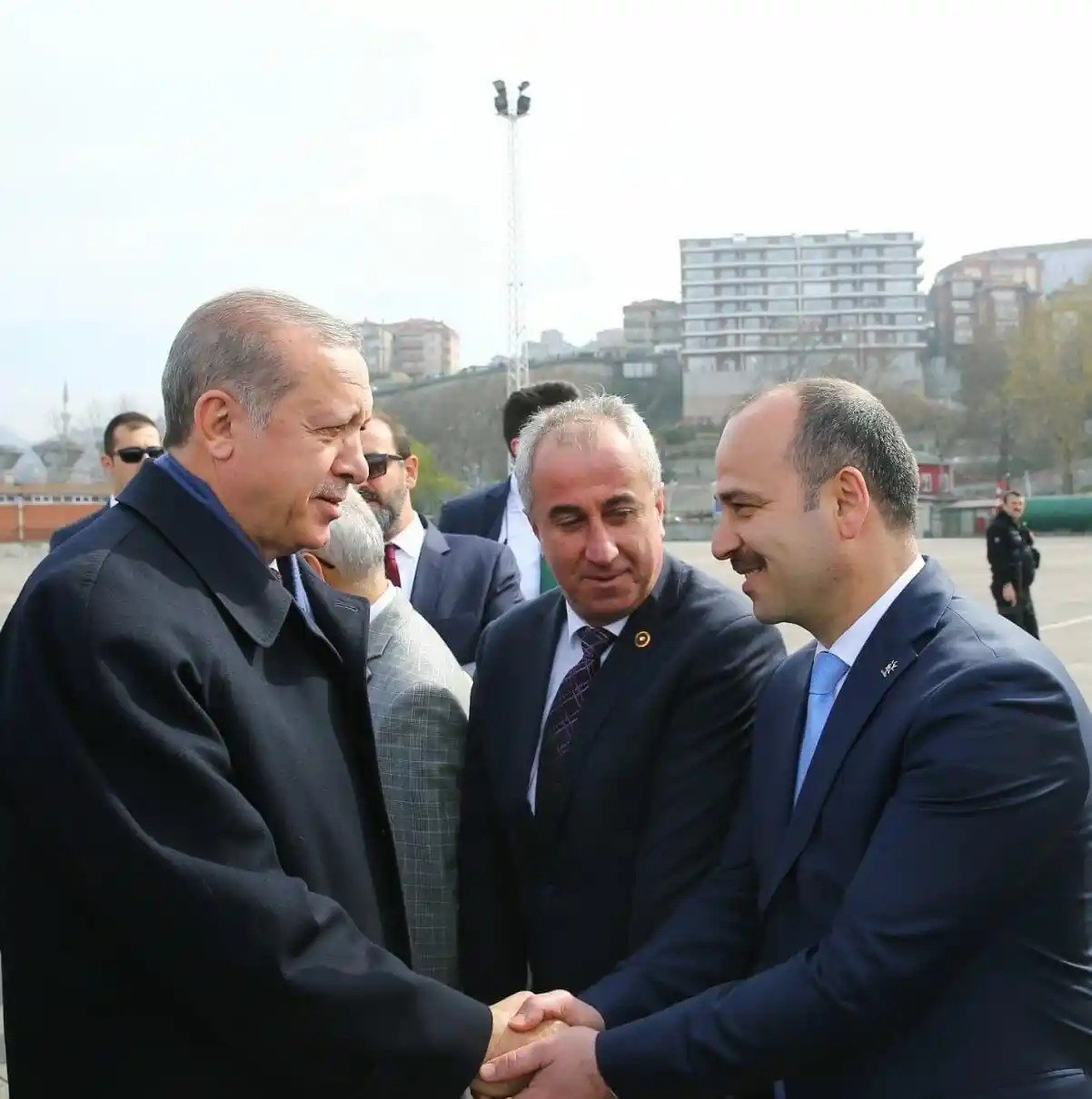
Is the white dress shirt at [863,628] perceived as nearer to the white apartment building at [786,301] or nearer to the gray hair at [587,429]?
the gray hair at [587,429]

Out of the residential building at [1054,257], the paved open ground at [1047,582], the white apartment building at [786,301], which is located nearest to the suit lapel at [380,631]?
the paved open ground at [1047,582]

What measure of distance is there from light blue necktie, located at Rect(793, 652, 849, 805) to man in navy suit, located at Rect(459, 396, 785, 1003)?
0.85 feet

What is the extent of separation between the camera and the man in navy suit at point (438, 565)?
4305mm

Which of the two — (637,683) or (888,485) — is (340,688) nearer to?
(637,683)

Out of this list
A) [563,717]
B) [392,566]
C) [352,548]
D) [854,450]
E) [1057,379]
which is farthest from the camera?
[1057,379]

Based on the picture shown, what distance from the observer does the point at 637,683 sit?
2.41 metres

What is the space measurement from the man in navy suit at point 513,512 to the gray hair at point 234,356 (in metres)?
3.17

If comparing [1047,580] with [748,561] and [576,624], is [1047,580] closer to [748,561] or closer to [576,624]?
[576,624]

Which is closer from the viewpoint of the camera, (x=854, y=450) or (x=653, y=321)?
(x=854, y=450)

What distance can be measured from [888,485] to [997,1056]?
35.0 inches

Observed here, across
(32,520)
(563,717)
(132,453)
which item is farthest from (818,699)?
(32,520)

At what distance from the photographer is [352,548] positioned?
2.71 m

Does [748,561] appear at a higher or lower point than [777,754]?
higher

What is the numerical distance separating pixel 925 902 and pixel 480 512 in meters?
3.70
